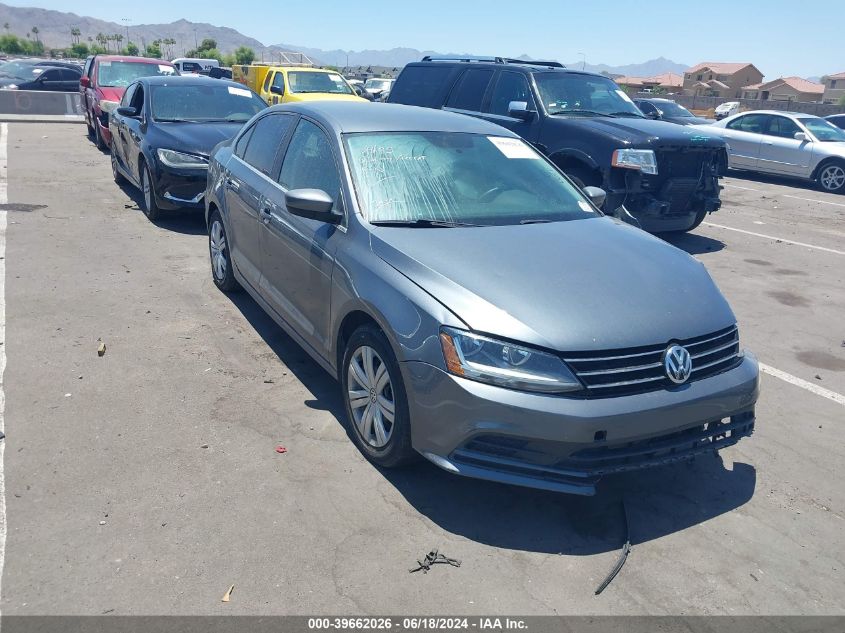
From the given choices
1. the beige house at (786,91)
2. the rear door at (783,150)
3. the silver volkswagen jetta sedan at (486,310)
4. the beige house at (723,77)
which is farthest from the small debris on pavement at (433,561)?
the beige house at (723,77)

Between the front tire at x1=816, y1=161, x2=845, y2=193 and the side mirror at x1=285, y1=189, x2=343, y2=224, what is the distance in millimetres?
14513

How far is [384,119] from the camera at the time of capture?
4.92 metres

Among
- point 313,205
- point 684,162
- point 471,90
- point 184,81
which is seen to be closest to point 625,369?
point 313,205

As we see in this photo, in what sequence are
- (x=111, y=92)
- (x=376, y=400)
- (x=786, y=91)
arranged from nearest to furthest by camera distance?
(x=376, y=400)
(x=111, y=92)
(x=786, y=91)

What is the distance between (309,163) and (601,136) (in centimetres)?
465

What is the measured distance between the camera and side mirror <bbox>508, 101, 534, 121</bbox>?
891 cm

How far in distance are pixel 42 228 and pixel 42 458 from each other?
5.76m

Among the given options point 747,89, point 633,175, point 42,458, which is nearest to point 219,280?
point 42,458

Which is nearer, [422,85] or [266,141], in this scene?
[266,141]

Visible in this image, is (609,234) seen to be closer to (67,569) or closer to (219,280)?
(67,569)

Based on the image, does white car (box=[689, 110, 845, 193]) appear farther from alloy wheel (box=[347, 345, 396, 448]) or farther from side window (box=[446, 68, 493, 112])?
alloy wheel (box=[347, 345, 396, 448])

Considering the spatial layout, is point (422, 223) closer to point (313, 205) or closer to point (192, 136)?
point (313, 205)

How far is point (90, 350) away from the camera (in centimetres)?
536

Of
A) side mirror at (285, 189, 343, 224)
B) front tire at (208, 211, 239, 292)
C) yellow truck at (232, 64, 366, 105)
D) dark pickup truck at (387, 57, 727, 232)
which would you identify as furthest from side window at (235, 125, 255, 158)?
yellow truck at (232, 64, 366, 105)
